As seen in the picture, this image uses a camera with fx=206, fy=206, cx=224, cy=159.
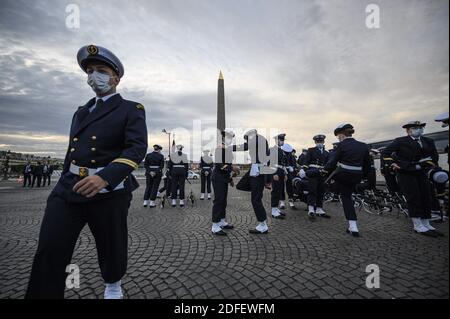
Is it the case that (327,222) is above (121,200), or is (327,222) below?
below

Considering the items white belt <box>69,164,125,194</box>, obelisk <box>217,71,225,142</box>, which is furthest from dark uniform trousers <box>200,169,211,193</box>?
obelisk <box>217,71,225,142</box>

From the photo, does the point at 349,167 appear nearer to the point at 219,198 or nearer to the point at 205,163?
the point at 219,198

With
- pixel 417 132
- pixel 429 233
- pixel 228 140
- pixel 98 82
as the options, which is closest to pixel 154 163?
pixel 228 140

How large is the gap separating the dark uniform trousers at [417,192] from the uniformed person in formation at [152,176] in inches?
267

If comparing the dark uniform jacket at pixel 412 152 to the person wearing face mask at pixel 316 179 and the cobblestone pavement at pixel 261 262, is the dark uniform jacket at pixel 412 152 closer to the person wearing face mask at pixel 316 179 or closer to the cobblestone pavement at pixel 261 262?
the cobblestone pavement at pixel 261 262

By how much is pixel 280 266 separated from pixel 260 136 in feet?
8.41

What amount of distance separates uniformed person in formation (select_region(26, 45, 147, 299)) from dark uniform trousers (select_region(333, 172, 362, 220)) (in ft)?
12.9

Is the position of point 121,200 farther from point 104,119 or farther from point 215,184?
point 215,184

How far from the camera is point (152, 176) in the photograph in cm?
723

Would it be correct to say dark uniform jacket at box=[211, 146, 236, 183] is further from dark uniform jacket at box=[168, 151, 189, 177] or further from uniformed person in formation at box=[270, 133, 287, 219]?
dark uniform jacket at box=[168, 151, 189, 177]

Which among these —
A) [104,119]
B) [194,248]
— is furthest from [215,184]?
A: [104,119]

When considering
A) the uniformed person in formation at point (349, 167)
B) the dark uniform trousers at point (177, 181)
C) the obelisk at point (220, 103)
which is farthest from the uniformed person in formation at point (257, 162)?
the obelisk at point (220, 103)

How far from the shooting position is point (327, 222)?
500cm

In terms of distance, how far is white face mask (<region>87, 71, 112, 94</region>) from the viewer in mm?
2006
